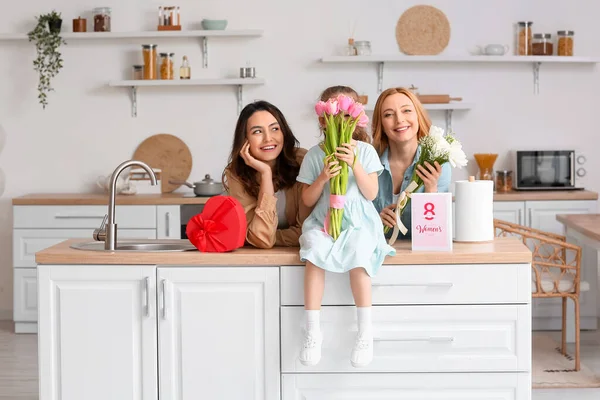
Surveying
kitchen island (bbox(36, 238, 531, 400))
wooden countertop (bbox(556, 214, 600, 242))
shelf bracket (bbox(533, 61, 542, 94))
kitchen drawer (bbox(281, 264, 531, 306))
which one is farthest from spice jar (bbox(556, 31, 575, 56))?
kitchen drawer (bbox(281, 264, 531, 306))

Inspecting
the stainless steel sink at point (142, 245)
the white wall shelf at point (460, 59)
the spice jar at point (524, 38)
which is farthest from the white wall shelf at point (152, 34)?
the stainless steel sink at point (142, 245)

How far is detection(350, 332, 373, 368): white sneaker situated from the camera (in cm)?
264

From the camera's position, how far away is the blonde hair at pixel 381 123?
2.99 meters

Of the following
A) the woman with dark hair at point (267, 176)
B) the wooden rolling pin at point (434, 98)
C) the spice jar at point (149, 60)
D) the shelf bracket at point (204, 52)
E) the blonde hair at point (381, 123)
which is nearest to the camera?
the woman with dark hair at point (267, 176)

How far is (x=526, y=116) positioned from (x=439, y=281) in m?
3.41

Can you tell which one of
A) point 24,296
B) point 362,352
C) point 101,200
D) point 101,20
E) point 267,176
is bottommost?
point 24,296

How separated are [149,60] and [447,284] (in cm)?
354

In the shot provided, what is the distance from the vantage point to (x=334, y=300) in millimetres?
2729

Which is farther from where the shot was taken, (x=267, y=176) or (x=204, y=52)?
(x=204, y=52)

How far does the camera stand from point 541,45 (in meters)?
5.69

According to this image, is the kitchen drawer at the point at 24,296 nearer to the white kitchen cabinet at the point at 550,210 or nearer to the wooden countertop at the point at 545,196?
the wooden countertop at the point at 545,196

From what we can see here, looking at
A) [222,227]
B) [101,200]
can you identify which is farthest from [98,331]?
[101,200]

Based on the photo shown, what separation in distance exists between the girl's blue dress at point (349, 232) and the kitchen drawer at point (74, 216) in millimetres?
2743

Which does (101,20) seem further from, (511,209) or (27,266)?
(511,209)
